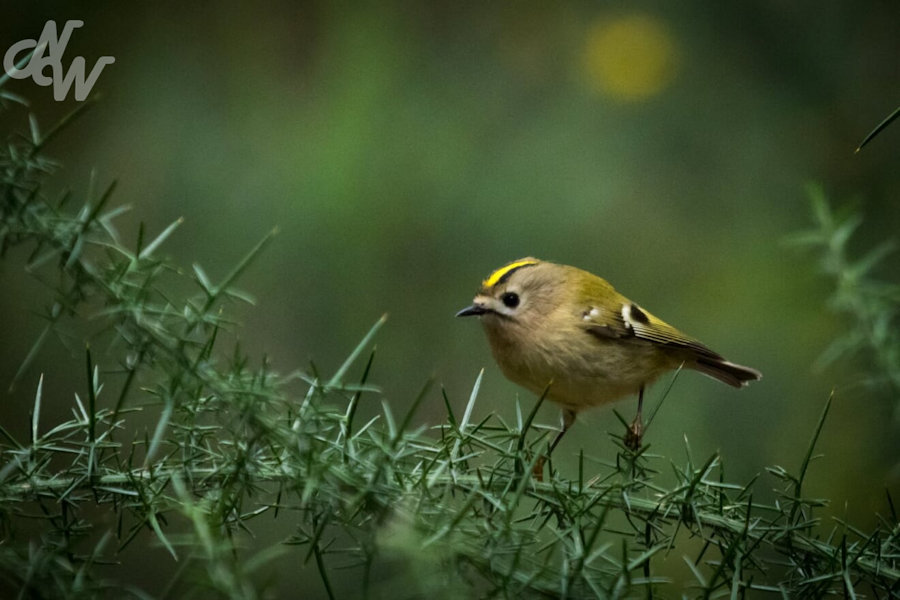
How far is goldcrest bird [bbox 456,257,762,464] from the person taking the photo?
1.52 meters

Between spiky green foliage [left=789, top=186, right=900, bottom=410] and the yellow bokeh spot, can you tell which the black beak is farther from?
the yellow bokeh spot

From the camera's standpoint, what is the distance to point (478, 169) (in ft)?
6.96

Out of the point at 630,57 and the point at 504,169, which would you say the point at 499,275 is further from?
the point at 630,57

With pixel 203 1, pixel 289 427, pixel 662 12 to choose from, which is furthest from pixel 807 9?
pixel 289 427

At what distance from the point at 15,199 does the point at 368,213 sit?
4.87ft

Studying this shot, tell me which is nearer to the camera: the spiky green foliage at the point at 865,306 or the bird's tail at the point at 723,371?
the spiky green foliage at the point at 865,306

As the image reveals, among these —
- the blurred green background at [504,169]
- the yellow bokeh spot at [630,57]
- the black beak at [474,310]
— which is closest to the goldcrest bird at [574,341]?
the black beak at [474,310]

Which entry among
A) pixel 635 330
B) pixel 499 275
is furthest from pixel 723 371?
pixel 499 275

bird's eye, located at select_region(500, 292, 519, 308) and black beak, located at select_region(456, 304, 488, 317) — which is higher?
bird's eye, located at select_region(500, 292, 519, 308)

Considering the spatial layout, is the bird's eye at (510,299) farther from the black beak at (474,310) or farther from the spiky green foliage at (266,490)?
the spiky green foliage at (266,490)

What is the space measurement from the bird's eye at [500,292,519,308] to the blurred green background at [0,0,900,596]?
42cm

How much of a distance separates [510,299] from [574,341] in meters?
0.14

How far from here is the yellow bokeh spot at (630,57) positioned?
86.1 inches

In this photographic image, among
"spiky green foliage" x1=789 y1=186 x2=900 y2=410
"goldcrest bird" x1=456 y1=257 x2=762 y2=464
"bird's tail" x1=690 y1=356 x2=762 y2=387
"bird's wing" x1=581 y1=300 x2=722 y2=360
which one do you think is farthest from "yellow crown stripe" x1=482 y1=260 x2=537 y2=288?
"spiky green foliage" x1=789 y1=186 x2=900 y2=410
